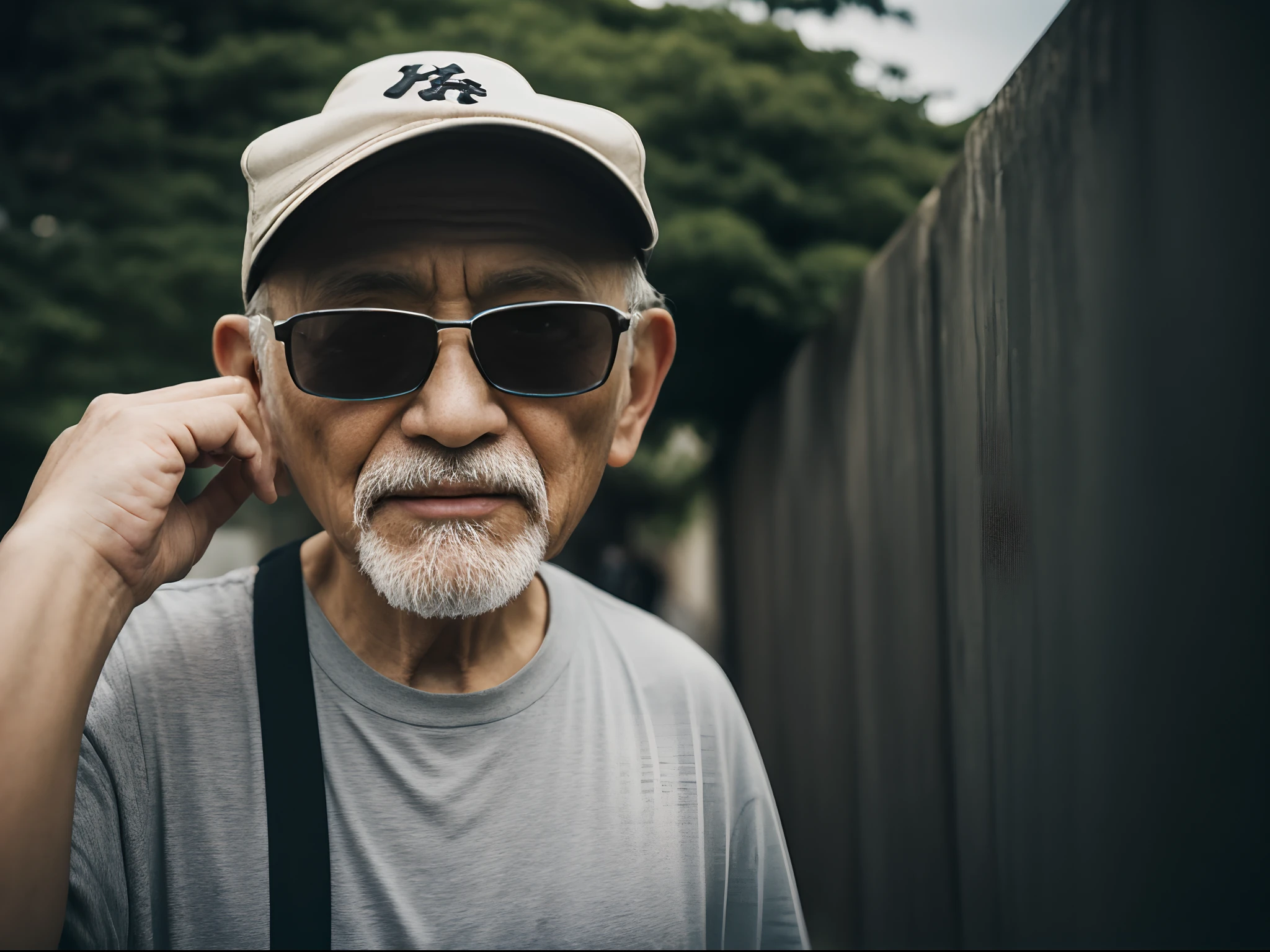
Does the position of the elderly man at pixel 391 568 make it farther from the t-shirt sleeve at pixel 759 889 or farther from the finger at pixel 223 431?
the t-shirt sleeve at pixel 759 889

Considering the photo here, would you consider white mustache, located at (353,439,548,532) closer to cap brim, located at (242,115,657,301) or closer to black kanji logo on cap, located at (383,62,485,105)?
cap brim, located at (242,115,657,301)

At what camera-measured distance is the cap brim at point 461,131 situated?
4.85ft

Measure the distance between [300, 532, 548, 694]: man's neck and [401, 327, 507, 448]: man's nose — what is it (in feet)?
1.22

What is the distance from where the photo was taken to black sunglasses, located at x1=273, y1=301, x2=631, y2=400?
1.51m

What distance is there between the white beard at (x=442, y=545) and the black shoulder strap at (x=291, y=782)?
22 cm

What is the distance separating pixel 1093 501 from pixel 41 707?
5.46 feet

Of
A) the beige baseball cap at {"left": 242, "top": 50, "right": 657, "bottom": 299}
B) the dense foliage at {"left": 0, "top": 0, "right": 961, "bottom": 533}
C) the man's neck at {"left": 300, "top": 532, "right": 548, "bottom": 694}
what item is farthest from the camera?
the dense foliage at {"left": 0, "top": 0, "right": 961, "bottom": 533}

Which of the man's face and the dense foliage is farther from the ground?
the dense foliage

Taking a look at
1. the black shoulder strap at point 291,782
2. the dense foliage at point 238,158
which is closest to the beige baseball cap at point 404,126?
the black shoulder strap at point 291,782

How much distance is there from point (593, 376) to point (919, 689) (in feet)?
5.53

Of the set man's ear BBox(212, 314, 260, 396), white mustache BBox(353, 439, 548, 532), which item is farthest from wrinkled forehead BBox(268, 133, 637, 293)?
white mustache BBox(353, 439, 548, 532)

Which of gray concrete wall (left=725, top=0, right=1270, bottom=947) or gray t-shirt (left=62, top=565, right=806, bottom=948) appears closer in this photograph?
gray concrete wall (left=725, top=0, right=1270, bottom=947)

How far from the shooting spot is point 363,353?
4.97ft

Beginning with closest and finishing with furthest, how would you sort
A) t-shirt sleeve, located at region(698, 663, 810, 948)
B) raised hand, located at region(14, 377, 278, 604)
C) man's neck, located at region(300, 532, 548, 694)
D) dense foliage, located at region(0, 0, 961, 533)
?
raised hand, located at region(14, 377, 278, 604) < man's neck, located at region(300, 532, 548, 694) < t-shirt sleeve, located at region(698, 663, 810, 948) < dense foliage, located at region(0, 0, 961, 533)
